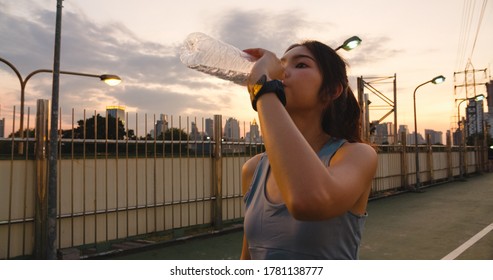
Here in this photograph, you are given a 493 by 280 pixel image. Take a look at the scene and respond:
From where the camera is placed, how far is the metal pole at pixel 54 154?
551 cm

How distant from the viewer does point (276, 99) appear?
105cm

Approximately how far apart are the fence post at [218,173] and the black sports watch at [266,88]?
7.43 metres

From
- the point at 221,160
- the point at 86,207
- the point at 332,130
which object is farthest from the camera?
the point at 221,160

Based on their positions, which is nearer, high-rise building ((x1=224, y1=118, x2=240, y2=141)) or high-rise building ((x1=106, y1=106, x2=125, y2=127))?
high-rise building ((x1=106, y1=106, x2=125, y2=127))

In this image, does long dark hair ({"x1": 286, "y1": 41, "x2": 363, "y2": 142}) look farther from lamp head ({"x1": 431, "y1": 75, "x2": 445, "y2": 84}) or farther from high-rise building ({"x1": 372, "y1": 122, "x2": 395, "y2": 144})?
lamp head ({"x1": 431, "y1": 75, "x2": 445, "y2": 84})

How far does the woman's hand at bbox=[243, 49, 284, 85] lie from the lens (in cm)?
112

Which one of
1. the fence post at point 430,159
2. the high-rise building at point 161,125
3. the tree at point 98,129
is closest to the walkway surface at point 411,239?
the tree at point 98,129

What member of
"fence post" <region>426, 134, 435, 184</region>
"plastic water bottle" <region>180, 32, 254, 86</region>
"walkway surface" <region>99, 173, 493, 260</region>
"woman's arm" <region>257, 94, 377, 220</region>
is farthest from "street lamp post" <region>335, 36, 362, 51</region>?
"fence post" <region>426, 134, 435, 184</region>

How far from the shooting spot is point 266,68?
1139 millimetres

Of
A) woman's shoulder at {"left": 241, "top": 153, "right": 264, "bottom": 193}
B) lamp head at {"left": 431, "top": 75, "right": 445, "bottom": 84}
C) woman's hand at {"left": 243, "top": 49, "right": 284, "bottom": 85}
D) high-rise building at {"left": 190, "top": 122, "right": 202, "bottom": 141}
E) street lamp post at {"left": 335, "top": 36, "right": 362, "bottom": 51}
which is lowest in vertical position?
woman's shoulder at {"left": 241, "top": 153, "right": 264, "bottom": 193}

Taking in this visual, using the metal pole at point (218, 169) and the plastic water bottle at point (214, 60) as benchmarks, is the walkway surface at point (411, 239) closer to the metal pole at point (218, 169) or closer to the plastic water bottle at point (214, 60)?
the metal pole at point (218, 169)

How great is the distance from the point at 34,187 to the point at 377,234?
6.22m
